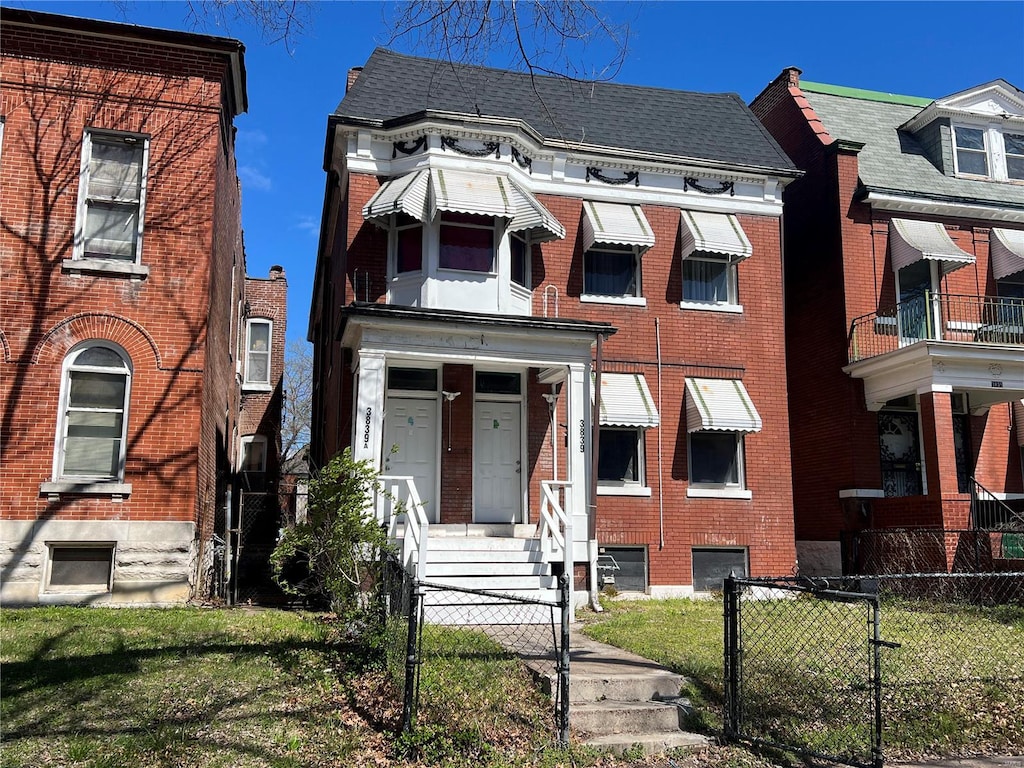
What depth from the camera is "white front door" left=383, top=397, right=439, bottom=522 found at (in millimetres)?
14602

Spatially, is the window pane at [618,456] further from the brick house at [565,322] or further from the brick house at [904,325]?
the brick house at [904,325]

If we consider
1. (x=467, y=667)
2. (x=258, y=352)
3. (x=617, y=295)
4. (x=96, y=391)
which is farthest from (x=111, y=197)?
(x=258, y=352)

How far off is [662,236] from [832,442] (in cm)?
565

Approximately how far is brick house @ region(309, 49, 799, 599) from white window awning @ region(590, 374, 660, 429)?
0.04 m

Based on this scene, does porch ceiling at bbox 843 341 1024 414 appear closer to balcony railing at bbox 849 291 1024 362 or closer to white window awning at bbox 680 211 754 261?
balcony railing at bbox 849 291 1024 362

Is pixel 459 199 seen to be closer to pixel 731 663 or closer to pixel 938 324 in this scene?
pixel 731 663

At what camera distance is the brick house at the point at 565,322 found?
1368 cm

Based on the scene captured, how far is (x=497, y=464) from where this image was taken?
1511 centimetres

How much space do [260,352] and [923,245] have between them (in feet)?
63.2

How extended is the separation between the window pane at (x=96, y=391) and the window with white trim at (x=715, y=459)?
9.98m

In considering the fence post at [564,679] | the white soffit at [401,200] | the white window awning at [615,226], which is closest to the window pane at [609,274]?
the white window awning at [615,226]

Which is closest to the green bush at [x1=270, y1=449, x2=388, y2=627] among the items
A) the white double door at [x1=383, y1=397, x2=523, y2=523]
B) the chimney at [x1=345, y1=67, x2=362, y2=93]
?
the white double door at [x1=383, y1=397, x2=523, y2=523]

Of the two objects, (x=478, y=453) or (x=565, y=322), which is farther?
(x=478, y=453)

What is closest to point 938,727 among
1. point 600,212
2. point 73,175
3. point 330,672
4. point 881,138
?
point 330,672
